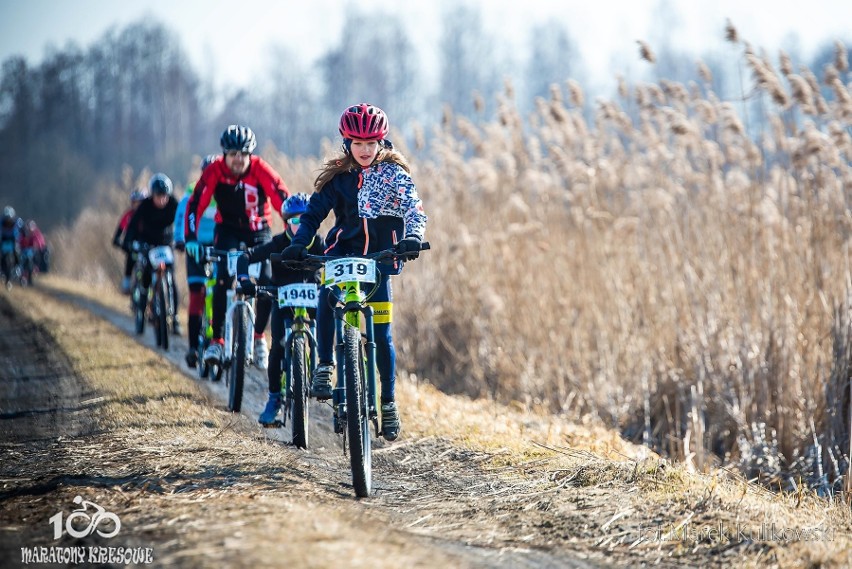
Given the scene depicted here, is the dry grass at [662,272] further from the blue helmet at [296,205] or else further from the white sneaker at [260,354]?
the blue helmet at [296,205]

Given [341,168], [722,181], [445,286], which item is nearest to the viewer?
[341,168]

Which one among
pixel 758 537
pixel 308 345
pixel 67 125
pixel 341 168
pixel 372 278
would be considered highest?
pixel 67 125

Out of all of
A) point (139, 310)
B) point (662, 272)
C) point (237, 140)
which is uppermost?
point (237, 140)

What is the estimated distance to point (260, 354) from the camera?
23.2 feet

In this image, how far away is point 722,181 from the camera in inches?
337

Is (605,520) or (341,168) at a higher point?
(341,168)

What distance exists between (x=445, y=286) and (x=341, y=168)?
4920mm

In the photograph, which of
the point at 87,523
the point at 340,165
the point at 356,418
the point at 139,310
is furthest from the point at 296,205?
the point at 139,310

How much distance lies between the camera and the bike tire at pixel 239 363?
22.7 ft

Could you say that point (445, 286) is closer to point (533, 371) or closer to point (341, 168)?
point (533, 371)

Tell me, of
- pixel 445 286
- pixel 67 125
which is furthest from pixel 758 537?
pixel 67 125

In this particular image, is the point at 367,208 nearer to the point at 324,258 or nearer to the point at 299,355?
the point at 324,258

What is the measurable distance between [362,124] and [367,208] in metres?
0.46

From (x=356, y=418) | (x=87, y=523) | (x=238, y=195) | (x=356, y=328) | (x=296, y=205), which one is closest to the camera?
(x=87, y=523)
